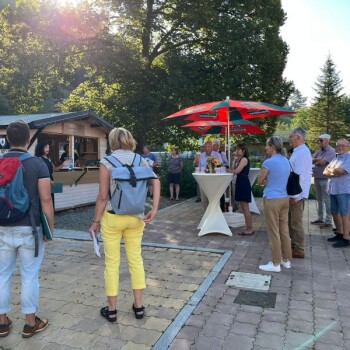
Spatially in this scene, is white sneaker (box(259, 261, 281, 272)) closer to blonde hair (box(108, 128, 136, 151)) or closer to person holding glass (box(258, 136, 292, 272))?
person holding glass (box(258, 136, 292, 272))

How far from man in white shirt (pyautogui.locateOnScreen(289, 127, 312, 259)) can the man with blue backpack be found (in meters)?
3.59

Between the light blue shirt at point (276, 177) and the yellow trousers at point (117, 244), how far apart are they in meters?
2.12

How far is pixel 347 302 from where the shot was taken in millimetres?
3742

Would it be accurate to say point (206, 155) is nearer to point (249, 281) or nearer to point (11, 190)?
point (249, 281)

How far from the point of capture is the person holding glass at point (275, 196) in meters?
4.65

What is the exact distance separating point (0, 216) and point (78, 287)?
1.71 metres

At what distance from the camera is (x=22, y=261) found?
2982 mm

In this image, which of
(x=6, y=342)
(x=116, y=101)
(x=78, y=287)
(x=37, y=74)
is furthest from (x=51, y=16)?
(x=6, y=342)

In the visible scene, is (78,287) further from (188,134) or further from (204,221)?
(188,134)

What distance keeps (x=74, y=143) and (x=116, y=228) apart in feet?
28.0

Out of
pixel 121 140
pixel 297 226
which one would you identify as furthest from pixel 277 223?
pixel 121 140

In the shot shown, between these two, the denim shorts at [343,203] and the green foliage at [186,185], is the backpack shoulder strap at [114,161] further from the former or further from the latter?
the green foliage at [186,185]

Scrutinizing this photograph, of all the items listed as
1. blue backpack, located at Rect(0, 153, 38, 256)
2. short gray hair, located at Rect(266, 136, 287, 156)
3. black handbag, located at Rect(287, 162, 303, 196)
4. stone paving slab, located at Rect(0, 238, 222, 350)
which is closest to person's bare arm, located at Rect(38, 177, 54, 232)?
blue backpack, located at Rect(0, 153, 38, 256)

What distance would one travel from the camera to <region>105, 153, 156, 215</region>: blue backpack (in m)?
3.08
